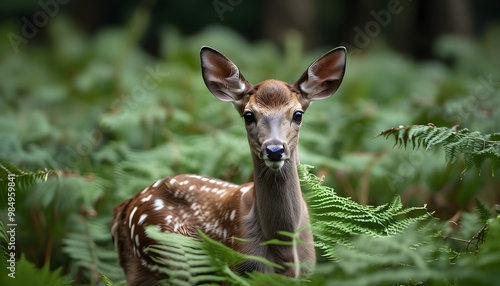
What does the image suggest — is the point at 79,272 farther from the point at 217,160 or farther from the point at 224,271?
the point at 224,271

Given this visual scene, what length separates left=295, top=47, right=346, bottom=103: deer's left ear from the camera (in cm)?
415

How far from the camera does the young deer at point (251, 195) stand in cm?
379

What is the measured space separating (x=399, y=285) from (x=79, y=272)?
2.96 metres

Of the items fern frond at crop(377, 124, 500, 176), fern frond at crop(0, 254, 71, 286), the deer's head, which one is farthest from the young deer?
fern frond at crop(0, 254, 71, 286)

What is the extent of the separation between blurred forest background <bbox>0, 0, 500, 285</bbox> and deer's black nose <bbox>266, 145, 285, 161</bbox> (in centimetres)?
103

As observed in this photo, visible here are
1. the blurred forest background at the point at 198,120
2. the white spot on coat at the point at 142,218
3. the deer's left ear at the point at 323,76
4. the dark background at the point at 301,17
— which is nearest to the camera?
the deer's left ear at the point at 323,76

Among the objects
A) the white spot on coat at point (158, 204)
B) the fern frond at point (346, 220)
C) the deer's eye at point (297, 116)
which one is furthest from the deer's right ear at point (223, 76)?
the fern frond at point (346, 220)

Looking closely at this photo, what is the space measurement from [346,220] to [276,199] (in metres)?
0.59

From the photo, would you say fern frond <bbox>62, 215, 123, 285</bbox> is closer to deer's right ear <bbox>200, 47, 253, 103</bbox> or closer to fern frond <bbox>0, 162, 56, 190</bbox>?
fern frond <bbox>0, 162, 56, 190</bbox>

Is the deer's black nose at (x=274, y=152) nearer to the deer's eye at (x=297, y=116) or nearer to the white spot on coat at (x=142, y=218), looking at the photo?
the deer's eye at (x=297, y=116)

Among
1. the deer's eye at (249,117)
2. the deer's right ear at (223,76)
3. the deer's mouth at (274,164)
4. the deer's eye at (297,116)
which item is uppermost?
the deer's right ear at (223,76)

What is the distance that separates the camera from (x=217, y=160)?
6.22m

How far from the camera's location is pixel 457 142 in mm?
3449

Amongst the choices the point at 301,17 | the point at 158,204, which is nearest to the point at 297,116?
the point at 158,204
